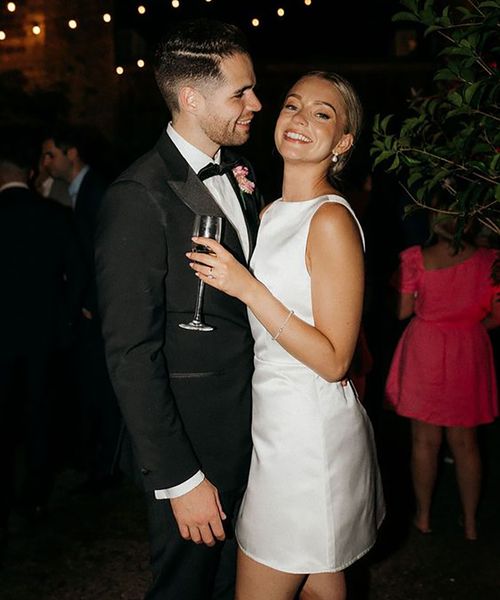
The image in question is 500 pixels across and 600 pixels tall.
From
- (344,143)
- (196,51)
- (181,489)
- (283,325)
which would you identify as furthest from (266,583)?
(196,51)

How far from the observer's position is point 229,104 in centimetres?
220

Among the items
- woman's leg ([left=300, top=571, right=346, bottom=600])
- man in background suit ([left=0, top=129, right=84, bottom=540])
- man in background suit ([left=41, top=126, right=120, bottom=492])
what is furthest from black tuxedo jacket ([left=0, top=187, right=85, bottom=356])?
woman's leg ([left=300, top=571, right=346, bottom=600])

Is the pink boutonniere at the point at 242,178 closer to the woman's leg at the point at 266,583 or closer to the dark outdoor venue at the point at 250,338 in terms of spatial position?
the dark outdoor venue at the point at 250,338

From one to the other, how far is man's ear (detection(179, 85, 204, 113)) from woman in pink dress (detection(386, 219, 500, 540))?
1805 millimetres

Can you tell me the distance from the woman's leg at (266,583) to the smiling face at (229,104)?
1237 millimetres

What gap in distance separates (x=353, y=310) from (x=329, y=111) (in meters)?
0.60

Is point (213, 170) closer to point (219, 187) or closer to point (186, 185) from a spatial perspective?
point (219, 187)

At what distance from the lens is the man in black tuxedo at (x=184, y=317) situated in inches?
76.2

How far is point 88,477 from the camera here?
4469 millimetres

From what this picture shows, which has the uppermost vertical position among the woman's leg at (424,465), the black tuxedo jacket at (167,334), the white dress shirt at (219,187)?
the white dress shirt at (219,187)

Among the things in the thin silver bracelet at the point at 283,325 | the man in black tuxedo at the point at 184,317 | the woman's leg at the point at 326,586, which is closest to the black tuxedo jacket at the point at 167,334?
the man in black tuxedo at the point at 184,317

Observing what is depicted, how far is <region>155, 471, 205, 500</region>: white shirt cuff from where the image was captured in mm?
1990

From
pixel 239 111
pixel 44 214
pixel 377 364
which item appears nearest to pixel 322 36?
pixel 377 364

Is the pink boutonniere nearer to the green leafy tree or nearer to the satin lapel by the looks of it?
the satin lapel
